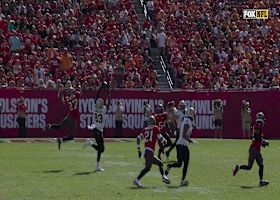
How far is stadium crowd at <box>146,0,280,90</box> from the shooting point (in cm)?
3831

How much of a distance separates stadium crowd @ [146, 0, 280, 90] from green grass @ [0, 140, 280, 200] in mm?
8721

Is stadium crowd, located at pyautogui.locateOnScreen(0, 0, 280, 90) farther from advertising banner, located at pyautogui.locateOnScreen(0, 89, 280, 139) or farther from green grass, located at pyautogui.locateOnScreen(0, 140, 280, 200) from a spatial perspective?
green grass, located at pyautogui.locateOnScreen(0, 140, 280, 200)

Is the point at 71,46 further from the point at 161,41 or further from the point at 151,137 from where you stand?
the point at 151,137

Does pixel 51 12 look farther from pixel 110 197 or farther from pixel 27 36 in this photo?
pixel 110 197

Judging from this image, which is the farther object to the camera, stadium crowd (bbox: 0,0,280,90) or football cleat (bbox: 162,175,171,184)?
stadium crowd (bbox: 0,0,280,90)

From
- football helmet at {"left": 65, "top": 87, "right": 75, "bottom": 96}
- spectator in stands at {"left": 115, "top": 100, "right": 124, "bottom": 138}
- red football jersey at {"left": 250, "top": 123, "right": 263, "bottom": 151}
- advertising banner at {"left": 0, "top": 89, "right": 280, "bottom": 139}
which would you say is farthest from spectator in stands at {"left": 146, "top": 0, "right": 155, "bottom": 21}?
red football jersey at {"left": 250, "top": 123, "right": 263, "bottom": 151}

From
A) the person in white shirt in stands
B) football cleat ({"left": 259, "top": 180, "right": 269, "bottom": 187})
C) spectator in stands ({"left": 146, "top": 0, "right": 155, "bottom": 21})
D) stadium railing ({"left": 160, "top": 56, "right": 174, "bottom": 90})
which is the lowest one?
football cleat ({"left": 259, "top": 180, "right": 269, "bottom": 187})

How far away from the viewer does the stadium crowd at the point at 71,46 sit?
117ft

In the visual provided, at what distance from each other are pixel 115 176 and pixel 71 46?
18281 mm

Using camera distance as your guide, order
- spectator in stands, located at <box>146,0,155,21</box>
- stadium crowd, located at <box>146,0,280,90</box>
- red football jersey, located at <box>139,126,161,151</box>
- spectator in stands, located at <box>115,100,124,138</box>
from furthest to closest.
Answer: spectator in stands, located at <box>146,0,155,21</box>
stadium crowd, located at <box>146,0,280,90</box>
spectator in stands, located at <box>115,100,124,138</box>
red football jersey, located at <box>139,126,161,151</box>

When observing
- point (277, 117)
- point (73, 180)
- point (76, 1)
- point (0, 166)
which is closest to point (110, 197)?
point (73, 180)

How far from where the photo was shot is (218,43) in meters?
40.7

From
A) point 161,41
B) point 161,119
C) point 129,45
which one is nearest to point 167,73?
point 161,41

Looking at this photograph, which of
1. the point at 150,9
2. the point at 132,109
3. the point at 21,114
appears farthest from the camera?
the point at 150,9
